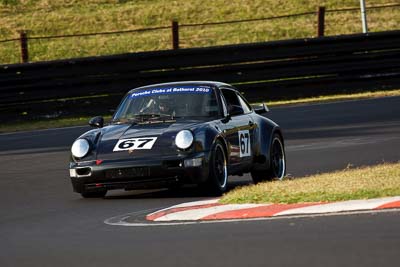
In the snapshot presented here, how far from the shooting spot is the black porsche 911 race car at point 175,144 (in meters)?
12.6

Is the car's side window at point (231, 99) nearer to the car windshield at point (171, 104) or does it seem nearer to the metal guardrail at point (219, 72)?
the car windshield at point (171, 104)

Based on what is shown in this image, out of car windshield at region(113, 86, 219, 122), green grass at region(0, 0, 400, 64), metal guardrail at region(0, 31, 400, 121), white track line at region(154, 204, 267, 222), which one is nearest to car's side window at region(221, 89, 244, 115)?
car windshield at region(113, 86, 219, 122)

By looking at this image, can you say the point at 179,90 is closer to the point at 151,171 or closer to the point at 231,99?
the point at 231,99

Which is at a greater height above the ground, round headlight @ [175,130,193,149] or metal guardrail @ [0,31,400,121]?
round headlight @ [175,130,193,149]

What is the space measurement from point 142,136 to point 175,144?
419 mm

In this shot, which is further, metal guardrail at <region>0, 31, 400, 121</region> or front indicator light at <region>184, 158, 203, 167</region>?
metal guardrail at <region>0, 31, 400, 121</region>

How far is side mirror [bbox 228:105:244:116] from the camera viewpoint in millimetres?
13820

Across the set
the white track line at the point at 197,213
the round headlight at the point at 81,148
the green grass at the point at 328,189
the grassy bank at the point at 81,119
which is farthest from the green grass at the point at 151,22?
the white track line at the point at 197,213

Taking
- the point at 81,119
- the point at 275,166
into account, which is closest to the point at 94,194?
the point at 275,166

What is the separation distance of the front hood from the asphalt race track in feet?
1.61

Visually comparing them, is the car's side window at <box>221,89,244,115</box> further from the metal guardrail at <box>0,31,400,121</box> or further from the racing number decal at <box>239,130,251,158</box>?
the metal guardrail at <box>0,31,400,121</box>

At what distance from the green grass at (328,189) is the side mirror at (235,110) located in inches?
61.6

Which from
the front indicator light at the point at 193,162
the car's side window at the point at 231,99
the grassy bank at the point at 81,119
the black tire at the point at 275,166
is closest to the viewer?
the front indicator light at the point at 193,162

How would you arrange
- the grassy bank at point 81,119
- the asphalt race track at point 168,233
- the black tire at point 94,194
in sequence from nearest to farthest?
the asphalt race track at point 168,233 < the black tire at point 94,194 < the grassy bank at point 81,119
